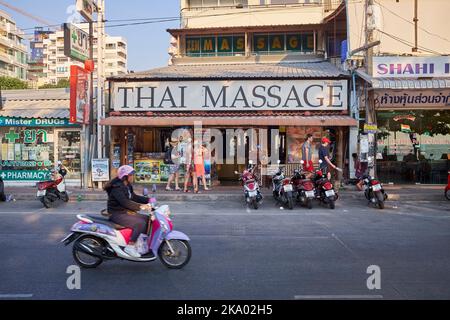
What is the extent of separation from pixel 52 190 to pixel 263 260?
895cm

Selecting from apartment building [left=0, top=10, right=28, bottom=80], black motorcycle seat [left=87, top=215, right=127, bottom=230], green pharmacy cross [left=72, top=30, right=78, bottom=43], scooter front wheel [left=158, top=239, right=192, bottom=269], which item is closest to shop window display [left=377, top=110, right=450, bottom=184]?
→ green pharmacy cross [left=72, top=30, right=78, bottom=43]

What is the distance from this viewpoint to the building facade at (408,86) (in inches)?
680

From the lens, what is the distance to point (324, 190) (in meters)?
13.6

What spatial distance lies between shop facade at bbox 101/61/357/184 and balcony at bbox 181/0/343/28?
619 cm

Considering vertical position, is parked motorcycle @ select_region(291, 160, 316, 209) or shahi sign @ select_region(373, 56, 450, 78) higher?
shahi sign @ select_region(373, 56, 450, 78)

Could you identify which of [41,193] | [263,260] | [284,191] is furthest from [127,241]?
[41,193]

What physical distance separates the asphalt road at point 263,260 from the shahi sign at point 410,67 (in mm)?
6669

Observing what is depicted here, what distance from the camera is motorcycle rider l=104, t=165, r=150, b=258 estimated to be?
23.0 feet

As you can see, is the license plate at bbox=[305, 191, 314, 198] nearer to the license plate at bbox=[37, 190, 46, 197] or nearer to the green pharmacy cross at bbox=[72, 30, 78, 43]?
the license plate at bbox=[37, 190, 46, 197]

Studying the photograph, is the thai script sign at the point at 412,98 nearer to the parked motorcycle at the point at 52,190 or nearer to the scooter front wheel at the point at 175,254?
the parked motorcycle at the point at 52,190

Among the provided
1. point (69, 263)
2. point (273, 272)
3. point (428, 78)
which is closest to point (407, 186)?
point (428, 78)

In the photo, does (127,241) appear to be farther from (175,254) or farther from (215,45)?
(215,45)

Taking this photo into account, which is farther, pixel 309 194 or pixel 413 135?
pixel 413 135
